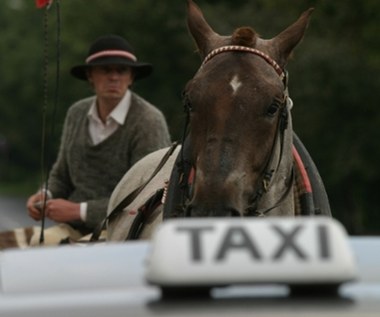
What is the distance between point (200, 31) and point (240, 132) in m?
1.01

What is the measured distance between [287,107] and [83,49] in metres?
44.4

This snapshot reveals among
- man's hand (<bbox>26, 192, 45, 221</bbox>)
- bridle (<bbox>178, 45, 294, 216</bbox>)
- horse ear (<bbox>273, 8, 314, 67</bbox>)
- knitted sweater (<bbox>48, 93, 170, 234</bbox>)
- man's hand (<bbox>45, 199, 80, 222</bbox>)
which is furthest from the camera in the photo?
man's hand (<bbox>26, 192, 45, 221</bbox>)

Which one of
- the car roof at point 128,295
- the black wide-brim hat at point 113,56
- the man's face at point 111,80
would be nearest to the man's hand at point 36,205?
the man's face at point 111,80

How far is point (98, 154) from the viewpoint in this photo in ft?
31.3

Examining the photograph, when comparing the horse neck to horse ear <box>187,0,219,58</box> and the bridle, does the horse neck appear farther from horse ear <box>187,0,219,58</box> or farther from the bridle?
horse ear <box>187,0,219,58</box>

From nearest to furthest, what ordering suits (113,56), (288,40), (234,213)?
1. (234,213)
2. (288,40)
3. (113,56)

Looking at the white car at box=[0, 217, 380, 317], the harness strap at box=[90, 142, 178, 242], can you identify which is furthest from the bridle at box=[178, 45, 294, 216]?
the white car at box=[0, 217, 380, 317]

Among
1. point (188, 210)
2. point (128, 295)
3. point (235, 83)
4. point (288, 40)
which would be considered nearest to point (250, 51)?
point (235, 83)

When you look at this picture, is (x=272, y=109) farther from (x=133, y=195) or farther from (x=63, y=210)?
(x=63, y=210)

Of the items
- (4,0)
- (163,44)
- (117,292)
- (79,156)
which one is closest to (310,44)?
(163,44)

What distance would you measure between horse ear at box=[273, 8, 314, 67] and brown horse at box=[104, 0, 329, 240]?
0.53 ft

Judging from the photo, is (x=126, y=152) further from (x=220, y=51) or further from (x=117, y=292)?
(x=117, y=292)

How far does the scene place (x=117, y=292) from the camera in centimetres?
292

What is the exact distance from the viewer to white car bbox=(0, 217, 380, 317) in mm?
2816
